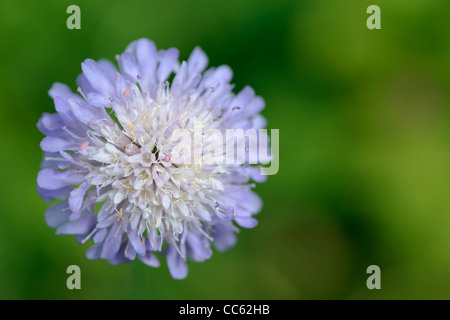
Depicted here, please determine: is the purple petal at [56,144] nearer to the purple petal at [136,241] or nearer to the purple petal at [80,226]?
the purple petal at [80,226]

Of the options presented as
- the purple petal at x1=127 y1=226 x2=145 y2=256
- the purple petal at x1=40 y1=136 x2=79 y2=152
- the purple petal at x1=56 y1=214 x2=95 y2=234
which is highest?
the purple petal at x1=40 y1=136 x2=79 y2=152

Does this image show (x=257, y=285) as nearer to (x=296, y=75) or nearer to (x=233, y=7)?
(x=296, y=75)

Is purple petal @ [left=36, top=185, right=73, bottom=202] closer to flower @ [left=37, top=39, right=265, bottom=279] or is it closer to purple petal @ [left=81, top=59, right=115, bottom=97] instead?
flower @ [left=37, top=39, right=265, bottom=279]

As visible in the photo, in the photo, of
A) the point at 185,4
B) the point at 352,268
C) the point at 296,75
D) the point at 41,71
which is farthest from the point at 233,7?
the point at 352,268

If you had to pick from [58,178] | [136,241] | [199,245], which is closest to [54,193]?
[58,178]

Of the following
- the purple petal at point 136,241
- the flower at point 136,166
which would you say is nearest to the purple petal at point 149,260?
the flower at point 136,166

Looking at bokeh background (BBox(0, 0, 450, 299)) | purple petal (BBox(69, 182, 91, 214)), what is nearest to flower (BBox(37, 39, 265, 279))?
purple petal (BBox(69, 182, 91, 214))

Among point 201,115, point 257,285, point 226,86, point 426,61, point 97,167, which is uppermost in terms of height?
point 426,61
